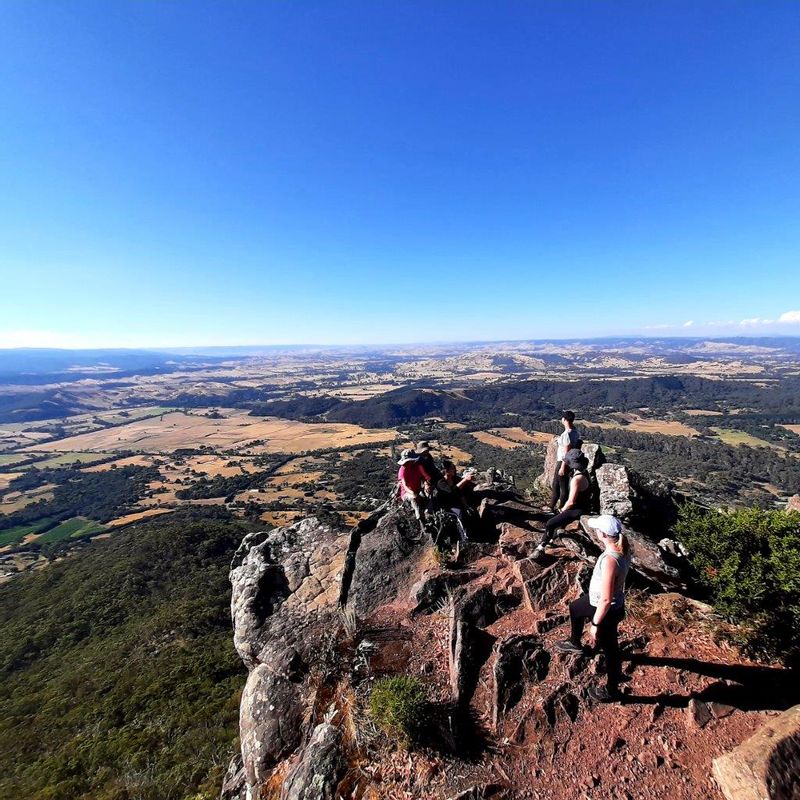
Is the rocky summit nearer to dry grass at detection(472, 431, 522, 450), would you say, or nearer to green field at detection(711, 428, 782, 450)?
dry grass at detection(472, 431, 522, 450)

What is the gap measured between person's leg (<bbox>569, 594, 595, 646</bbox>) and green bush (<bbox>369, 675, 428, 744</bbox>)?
3058mm

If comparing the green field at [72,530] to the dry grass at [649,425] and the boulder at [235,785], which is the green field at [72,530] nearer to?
the boulder at [235,785]

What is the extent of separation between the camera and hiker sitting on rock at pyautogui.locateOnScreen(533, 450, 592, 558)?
378 inches

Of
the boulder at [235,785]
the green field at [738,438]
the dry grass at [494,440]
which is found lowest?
the dry grass at [494,440]

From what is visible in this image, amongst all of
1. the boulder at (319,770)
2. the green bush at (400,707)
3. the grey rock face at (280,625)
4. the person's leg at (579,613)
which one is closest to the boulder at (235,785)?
the grey rock face at (280,625)

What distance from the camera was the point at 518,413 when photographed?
185m

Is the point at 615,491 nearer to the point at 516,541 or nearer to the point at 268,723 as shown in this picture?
the point at 516,541

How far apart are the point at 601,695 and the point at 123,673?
110 feet

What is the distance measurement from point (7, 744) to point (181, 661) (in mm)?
8622

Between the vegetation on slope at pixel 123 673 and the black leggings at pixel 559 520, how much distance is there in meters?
12.7

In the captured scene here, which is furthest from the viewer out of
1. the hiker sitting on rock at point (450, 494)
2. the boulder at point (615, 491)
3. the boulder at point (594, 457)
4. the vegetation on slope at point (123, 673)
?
the vegetation on slope at point (123, 673)

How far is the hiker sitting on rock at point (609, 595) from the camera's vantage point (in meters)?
5.96

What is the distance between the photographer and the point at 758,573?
739cm

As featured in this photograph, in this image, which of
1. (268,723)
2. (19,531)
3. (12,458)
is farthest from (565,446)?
(12,458)
